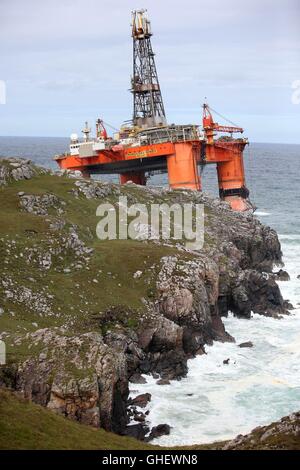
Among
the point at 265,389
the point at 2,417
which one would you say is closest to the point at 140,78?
the point at 265,389

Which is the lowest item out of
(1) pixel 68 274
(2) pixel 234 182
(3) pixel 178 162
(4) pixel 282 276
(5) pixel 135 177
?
(4) pixel 282 276

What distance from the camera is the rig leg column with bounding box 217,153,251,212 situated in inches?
4323

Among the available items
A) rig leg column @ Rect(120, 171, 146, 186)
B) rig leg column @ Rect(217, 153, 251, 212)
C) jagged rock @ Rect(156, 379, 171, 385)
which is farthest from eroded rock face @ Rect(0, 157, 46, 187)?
rig leg column @ Rect(217, 153, 251, 212)

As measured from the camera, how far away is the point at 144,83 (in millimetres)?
110750

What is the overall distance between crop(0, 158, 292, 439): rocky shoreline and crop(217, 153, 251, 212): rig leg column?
101 ft

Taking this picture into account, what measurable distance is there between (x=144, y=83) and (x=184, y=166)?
19.9 m

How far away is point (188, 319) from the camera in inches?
2242

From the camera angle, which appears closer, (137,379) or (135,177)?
(137,379)

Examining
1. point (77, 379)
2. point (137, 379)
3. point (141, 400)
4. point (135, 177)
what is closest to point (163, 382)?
point (137, 379)

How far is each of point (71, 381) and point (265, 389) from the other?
56.0ft

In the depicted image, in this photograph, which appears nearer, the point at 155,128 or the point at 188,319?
the point at 188,319

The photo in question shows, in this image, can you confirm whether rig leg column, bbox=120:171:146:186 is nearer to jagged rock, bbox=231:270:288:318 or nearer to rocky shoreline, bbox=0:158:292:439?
rocky shoreline, bbox=0:158:292:439

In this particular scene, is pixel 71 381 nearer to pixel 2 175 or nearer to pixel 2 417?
pixel 2 417

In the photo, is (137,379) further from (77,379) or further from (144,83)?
(144,83)
